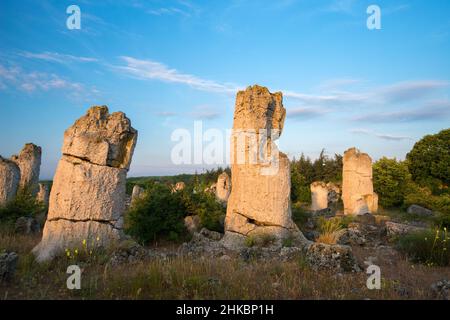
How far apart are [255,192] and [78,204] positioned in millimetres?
4723

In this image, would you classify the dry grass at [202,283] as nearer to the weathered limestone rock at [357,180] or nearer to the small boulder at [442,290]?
the small boulder at [442,290]

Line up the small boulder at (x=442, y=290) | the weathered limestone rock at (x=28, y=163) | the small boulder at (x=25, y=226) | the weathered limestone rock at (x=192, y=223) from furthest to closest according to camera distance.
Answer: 1. the weathered limestone rock at (x=28, y=163)
2. the weathered limestone rock at (x=192, y=223)
3. the small boulder at (x=25, y=226)
4. the small boulder at (x=442, y=290)

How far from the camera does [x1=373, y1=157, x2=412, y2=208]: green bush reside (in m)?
25.9

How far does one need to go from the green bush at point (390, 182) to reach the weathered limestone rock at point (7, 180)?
23.3 m

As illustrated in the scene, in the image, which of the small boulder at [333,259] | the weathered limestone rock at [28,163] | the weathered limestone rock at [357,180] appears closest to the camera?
the small boulder at [333,259]

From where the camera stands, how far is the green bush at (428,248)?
7.62 metres

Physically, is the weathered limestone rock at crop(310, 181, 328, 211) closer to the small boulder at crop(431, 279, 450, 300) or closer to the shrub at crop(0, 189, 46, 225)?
the shrub at crop(0, 189, 46, 225)

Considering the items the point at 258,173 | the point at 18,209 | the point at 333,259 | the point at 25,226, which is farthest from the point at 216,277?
the point at 18,209

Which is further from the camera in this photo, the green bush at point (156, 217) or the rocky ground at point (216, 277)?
the green bush at point (156, 217)

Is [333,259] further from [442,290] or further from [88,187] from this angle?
[88,187]

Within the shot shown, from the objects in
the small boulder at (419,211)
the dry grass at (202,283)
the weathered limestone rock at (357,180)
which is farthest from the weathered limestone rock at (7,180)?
the small boulder at (419,211)

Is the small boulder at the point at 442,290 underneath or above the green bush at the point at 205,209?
underneath

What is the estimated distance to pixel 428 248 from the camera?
7.96 m

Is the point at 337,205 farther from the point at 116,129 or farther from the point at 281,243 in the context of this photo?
the point at 116,129
